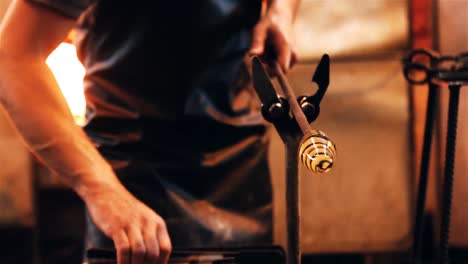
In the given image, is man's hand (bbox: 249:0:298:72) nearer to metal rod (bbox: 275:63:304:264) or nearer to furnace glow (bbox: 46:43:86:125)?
metal rod (bbox: 275:63:304:264)

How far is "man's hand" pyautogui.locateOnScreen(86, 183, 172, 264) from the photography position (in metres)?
1.01

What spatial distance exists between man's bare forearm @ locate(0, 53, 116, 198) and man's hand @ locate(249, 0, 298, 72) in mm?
402

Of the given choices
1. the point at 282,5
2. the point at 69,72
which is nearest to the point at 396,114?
the point at 282,5

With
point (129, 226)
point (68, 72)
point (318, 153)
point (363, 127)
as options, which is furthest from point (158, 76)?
point (68, 72)

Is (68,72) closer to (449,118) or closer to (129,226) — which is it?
(129,226)

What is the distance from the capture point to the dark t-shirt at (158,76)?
133 cm

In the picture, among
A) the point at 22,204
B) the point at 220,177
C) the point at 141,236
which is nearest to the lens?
the point at 141,236

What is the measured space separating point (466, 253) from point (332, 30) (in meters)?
1.05

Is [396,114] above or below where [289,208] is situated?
below

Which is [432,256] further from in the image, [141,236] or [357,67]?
[141,236]

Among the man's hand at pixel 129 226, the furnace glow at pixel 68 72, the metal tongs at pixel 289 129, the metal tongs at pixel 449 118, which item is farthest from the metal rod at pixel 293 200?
the furnace glow at pixel 68 72

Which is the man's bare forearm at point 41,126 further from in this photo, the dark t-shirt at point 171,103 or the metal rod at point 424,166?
the metal rod at point 424,166

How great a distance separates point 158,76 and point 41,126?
323mm

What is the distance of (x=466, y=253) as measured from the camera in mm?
2135
